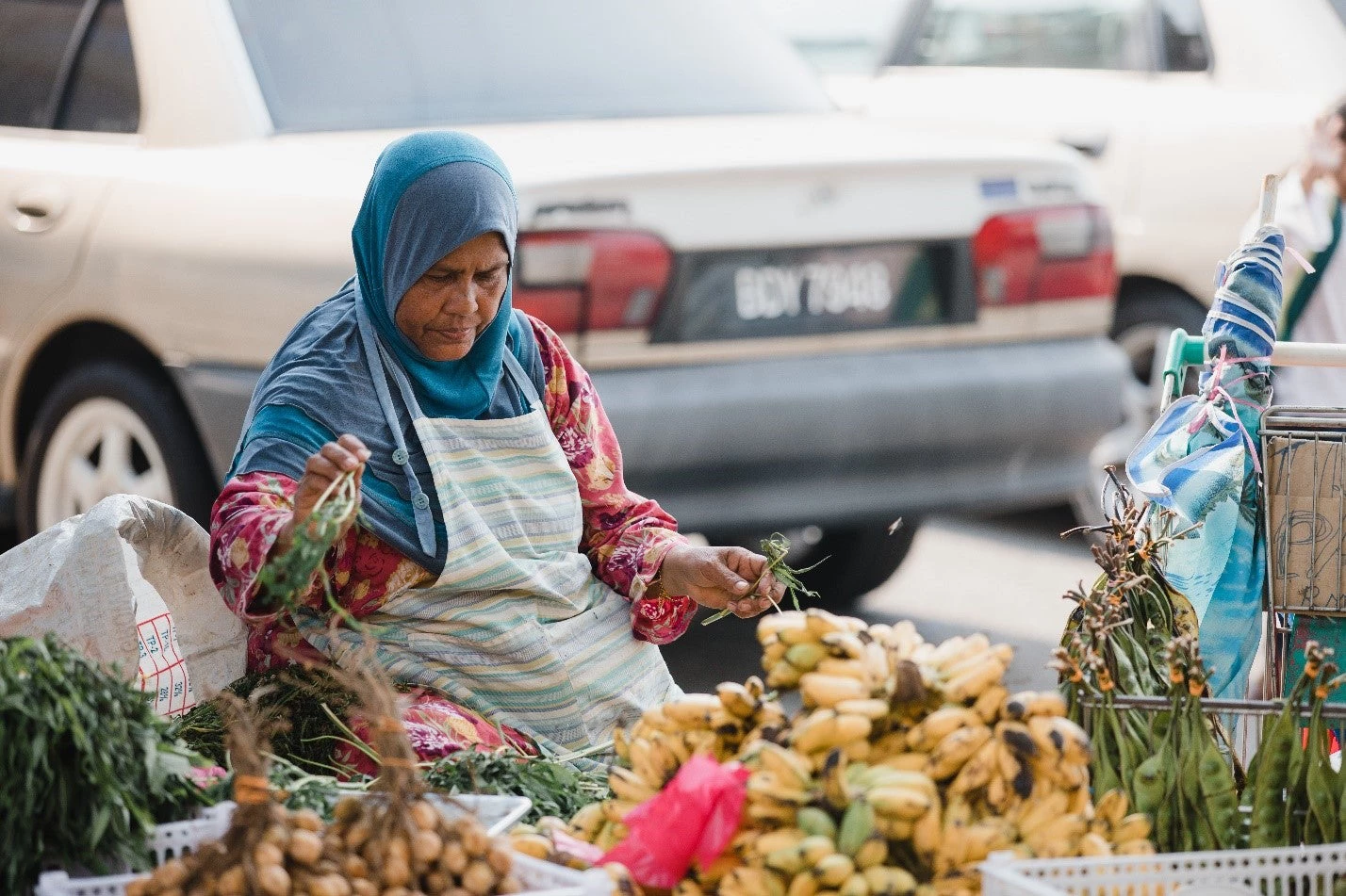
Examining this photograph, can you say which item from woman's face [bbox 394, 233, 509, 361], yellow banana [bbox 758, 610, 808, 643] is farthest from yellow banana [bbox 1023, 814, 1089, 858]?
woman's face [bbox 394, 233, 509, 361]

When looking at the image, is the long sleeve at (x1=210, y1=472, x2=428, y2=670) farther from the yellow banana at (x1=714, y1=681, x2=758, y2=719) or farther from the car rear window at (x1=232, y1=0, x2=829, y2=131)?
the car rear window at (x1=232, y1=0, x2=829, y2=131)

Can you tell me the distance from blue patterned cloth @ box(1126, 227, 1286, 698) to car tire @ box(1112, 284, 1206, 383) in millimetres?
3537

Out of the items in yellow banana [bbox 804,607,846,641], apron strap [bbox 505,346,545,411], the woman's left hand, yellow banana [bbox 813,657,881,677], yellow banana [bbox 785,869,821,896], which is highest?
apron strap [bbox 505,346,545,411]

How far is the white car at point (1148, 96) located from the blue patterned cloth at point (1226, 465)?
2984 millimetres

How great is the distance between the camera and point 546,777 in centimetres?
245

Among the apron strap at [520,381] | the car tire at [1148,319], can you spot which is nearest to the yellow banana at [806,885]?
the apron strap at [520,381]

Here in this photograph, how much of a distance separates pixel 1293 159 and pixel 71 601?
4.55m

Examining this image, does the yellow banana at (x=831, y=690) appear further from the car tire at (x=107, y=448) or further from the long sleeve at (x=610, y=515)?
the car tire at (x=107, y=448)

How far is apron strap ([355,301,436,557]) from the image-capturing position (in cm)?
264

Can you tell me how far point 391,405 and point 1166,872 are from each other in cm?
130

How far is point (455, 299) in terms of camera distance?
8.76 ft

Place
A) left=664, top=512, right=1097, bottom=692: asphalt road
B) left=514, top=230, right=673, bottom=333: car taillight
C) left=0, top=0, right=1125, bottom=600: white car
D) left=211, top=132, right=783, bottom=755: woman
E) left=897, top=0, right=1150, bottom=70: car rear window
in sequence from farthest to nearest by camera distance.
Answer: left=897, top=0, right=1150, bottom=70: car rear window, left=664, top=512, right=1097, bottom=692: asphalt road, left=0, top=0, right=1125, bottom=600: white car, left=514, top=230, right=673, bottom=333: car taillight, left=211, top=132, right=783, bottom=755: woman

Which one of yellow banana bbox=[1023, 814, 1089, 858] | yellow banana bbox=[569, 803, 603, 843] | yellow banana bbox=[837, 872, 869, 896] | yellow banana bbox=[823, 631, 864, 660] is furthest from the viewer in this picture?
yellow banana bbox=[569, 803, 603, 843]

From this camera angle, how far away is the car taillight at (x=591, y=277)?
4047 millimetres
